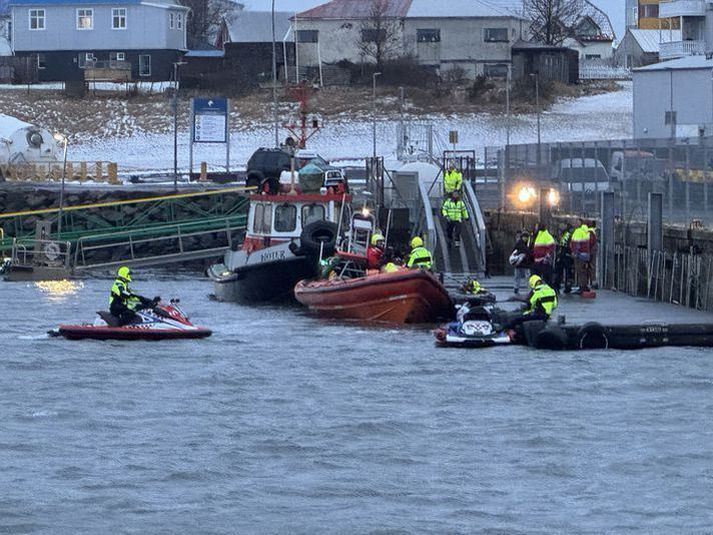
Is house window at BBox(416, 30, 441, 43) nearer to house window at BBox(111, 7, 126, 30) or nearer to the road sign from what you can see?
house window at BBox(111, 7, 126, 30)

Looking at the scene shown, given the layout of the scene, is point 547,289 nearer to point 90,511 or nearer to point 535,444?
point 535,444

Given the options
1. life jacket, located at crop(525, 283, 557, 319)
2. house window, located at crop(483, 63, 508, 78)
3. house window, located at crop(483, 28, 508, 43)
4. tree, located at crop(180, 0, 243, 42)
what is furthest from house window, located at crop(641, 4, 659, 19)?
life jacket, located at crop(525, 283, 557, 319)

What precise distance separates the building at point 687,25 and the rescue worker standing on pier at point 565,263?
Answer: 41.5 meters

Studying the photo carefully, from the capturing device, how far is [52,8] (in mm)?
95000

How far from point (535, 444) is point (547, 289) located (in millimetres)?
7368

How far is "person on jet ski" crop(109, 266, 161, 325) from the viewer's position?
1289 inches

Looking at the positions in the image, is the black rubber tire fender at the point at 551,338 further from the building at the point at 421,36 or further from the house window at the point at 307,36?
the house window at the point at 307,36

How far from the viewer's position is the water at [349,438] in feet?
66.8

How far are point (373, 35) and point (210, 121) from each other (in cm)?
2757

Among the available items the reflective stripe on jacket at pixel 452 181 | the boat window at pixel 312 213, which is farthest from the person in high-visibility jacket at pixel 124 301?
the reflective stripe on jacket at pixel 452 181

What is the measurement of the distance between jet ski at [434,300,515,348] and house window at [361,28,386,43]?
6204 centimetres

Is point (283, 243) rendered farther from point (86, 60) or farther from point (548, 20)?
point (548, 20)

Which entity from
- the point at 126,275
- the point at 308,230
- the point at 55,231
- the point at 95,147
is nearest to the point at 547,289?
the point at 126,275

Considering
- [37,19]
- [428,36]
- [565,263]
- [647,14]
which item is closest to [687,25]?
[428,36]
